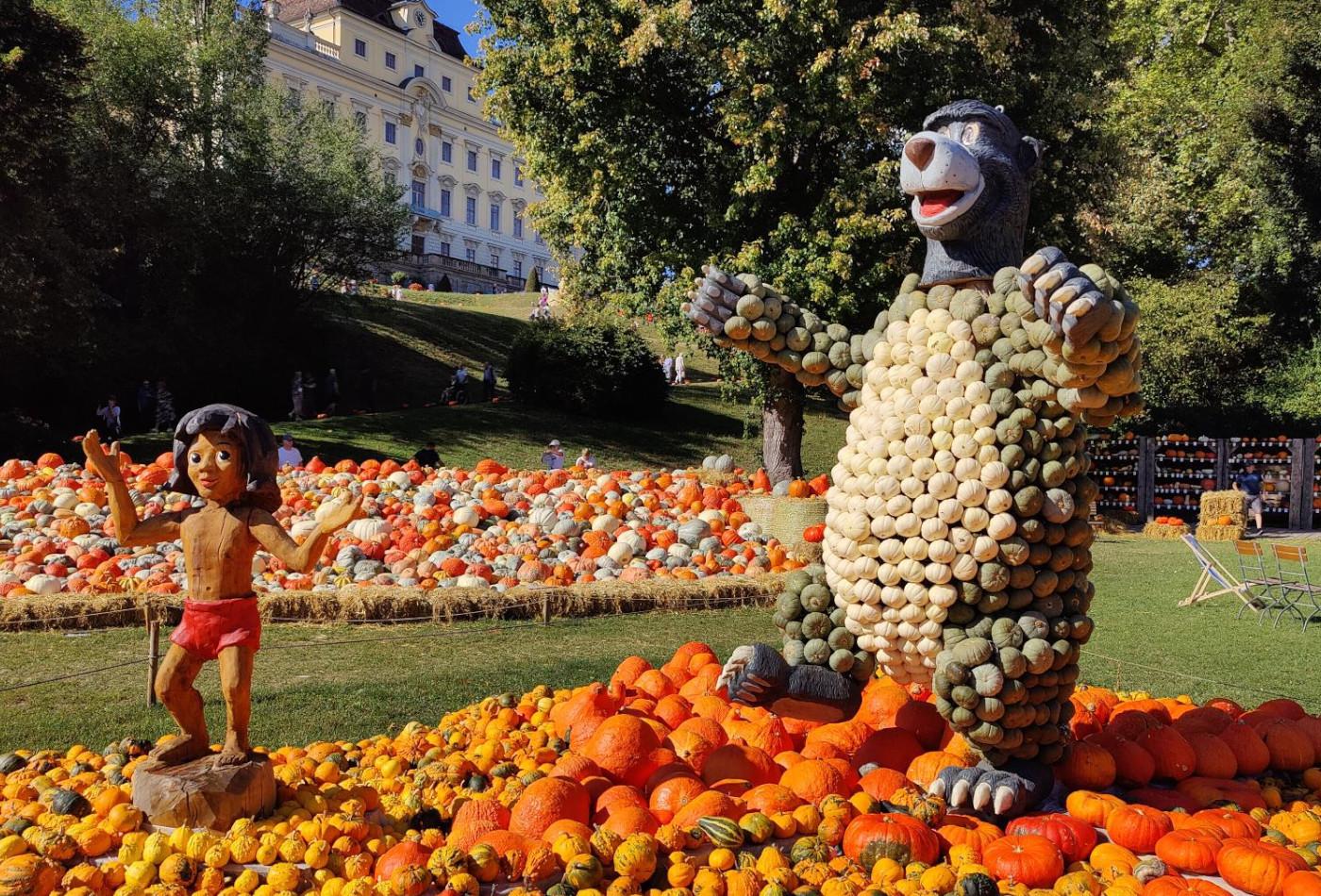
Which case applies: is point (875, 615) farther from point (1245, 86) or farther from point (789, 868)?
point (1245, 86)

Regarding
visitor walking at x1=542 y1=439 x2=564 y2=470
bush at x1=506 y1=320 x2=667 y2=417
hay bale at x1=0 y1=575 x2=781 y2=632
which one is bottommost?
hay bale at x1=0 y1=575 x2=781 y2=632

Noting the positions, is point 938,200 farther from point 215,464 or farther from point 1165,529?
point 1165,529

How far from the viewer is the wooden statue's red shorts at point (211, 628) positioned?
12.1ft

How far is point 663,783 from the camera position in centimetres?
394

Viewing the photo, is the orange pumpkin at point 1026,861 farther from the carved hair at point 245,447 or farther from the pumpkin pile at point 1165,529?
the pumpkin pile at point 1165,529

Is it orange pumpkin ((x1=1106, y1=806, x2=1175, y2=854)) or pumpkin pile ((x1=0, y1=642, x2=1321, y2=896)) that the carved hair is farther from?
orange pumpkin ((x1=1106, y1=806, x2=1175, y2=854))

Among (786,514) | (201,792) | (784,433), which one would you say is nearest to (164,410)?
(784,433)

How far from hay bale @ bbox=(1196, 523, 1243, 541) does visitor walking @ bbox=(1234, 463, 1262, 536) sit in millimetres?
1577

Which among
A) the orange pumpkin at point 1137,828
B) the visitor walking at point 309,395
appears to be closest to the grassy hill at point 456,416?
the visitor walking at point 309,395

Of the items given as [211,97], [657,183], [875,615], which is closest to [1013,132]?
[875,615]

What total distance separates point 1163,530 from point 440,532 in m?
13.7

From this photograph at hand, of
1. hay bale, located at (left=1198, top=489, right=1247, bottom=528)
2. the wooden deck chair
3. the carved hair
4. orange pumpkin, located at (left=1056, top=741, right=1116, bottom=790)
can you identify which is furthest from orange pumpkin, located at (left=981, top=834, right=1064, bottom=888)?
hay bale, located at (left=1198, top=489, right=1247, bottom=528)

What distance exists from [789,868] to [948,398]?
195 cm

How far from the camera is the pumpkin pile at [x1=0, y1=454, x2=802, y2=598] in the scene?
8773 mm
